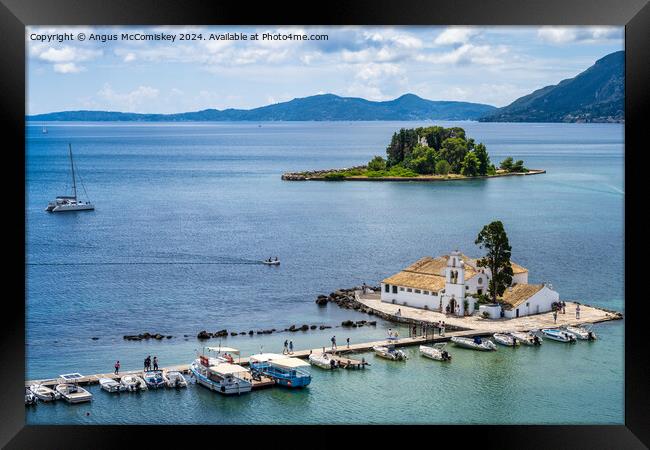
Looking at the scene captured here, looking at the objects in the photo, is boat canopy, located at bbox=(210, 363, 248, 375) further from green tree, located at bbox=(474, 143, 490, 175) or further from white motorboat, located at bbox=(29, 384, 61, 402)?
green tree, located at bbox=(474, 143, 490, 175)

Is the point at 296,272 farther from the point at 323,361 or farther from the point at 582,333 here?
the point at 582,333

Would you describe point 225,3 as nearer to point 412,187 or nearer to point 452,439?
point 452,439

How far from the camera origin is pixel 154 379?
1251cm

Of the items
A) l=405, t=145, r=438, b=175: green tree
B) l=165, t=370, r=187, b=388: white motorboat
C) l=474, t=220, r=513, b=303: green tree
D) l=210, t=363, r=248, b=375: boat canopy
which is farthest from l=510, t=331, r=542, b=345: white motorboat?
l=405, t=145, r=438, b=175: green tree

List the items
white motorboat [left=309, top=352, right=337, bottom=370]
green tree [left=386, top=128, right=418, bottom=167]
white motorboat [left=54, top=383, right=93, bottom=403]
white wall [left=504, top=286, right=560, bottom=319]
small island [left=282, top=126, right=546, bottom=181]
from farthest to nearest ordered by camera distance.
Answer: green tree [left=386, top=128, right=418, bottom=167] → small island [left=282, top=126, right=546, bottom=181] → white wall [left=504, top=286, right=560, bottom=319] → white motorboat [left=309, top=352, right=337, bottom=370] → white motorboat [left=54, top=383, right=93, bottom=403]

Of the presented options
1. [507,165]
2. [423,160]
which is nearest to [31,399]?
[423,160]

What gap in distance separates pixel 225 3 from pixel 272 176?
105 feet

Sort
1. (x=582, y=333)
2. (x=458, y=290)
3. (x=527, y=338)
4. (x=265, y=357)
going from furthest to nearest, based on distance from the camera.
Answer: (x=458, y=290)
(x=582, y=333)
(x=527, y=338)
(x=265, y=357)

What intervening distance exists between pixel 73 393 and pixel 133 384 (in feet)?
2.56

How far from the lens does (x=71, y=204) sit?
96.9ft

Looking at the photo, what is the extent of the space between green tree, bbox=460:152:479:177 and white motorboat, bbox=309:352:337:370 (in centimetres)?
2414

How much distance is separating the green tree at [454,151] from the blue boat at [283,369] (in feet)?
81.8

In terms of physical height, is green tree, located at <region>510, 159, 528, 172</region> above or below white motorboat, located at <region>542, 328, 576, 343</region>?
above

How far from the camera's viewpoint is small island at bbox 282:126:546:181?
121ft
